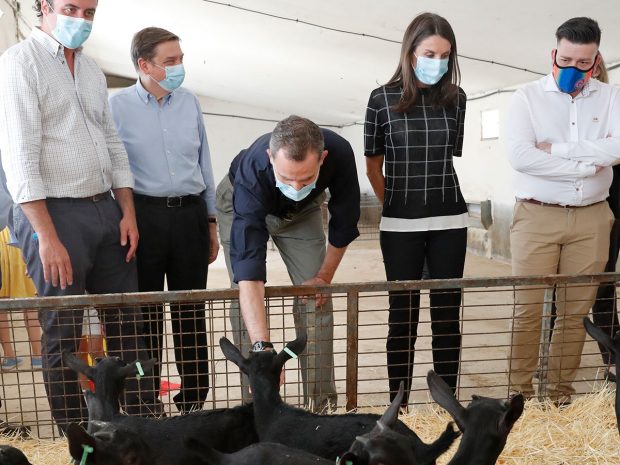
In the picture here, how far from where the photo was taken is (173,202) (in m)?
3.42

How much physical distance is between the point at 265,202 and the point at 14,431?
1.69 metres

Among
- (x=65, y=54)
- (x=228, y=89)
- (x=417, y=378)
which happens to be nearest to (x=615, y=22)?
(x=417, y=378)

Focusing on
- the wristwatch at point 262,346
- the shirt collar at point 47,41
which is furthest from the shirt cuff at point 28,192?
the wristwatch at point 262,346

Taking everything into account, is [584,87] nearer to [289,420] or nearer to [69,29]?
[289,420]

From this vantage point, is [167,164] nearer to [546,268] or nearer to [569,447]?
[546,268]

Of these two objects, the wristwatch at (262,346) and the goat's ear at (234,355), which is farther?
the wristwatch at (262,346)

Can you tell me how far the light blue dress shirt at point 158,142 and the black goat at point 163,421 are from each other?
3.75 ft

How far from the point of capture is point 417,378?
4.70m

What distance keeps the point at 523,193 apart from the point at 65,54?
230 centimetres

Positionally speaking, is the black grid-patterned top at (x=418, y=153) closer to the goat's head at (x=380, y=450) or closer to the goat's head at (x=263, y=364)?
the goat's head at (x=263, y=364)

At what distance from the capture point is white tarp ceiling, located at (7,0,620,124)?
5.65m

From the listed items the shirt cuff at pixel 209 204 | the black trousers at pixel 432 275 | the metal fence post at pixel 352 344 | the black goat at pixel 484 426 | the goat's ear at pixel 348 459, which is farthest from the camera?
the shirt cuff at pixel 209 204

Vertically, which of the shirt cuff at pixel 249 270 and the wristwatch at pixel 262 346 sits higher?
the shirt cuff at pixel 249 270

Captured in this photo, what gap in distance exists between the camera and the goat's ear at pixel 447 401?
209cm
